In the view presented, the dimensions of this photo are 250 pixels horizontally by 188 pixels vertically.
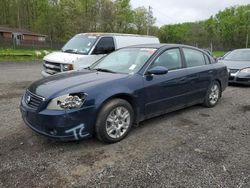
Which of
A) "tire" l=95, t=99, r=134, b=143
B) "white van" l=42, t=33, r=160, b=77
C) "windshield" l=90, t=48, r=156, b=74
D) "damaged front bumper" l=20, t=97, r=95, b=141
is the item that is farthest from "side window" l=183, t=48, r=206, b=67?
"white van" l=42, t=33, r=160, b=77

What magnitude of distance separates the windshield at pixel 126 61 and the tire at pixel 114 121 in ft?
2.45

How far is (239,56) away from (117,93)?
7.74 meters

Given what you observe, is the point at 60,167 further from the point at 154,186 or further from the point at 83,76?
the point at 83,76

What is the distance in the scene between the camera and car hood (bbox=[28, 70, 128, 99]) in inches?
153

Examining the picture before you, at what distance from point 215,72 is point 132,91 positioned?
114 inches

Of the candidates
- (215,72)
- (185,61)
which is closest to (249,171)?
(185,61)

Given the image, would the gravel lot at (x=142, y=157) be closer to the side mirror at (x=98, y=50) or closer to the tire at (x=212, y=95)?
the tire at (x=212, y=95)

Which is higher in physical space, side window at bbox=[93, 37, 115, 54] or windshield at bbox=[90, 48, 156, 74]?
side window at bbox=[93, 37, 115, 54]

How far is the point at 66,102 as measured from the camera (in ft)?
12.2

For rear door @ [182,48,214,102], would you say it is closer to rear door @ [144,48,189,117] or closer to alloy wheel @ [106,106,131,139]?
rear door @ [144,48,189,117]

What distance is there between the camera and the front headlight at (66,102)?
12.2 feet

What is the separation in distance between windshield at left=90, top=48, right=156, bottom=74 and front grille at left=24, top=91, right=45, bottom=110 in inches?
56.4

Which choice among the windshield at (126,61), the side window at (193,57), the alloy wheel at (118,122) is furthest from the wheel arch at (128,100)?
the side window at (193,57)

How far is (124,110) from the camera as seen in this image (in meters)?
4.26
